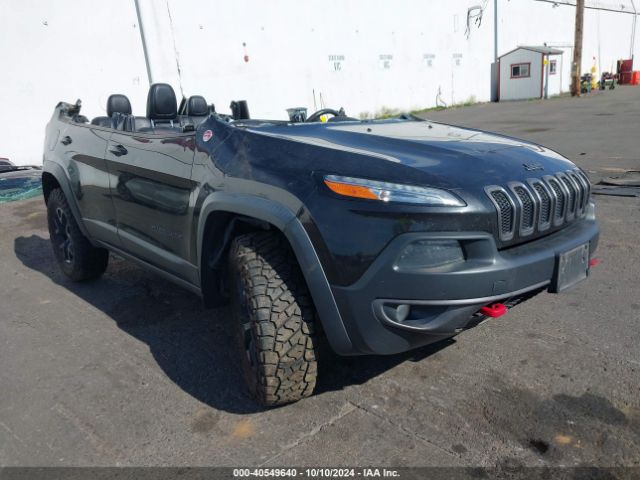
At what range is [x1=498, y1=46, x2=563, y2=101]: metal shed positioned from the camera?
27625 millimetres

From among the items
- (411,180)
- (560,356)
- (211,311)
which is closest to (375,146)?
(411,180)

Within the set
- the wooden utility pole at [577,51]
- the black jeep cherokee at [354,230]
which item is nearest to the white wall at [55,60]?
the black jeep cherokee at [354,230]

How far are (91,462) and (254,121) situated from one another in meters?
2.07

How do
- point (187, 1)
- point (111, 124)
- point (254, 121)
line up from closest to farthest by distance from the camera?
1. point (254, 121)
2. point (111, 124)
3. point (187, 1)

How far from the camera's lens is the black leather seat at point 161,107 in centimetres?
451

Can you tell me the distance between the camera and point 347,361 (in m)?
3.05

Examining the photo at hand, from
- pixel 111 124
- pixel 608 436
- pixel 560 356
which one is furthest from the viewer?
pixel 111 124

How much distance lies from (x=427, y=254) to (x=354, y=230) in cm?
30

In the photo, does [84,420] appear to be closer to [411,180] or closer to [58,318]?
[58,318]

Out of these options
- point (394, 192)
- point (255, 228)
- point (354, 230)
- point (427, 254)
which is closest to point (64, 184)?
point (255, 228)

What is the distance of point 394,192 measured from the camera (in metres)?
2.16

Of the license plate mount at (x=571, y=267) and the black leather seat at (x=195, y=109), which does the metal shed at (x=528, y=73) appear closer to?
the black leather seat at (x=195, y=109)

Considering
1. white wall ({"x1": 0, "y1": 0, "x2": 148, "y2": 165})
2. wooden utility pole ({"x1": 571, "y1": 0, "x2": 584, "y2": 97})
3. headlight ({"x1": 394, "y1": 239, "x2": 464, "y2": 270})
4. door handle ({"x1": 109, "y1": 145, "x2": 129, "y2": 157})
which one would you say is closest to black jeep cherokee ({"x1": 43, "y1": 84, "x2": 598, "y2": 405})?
headlight ({"x1": 394, "y1": 239, "x2": 464, "y2": 270})

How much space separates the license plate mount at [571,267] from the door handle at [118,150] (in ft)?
8.43
